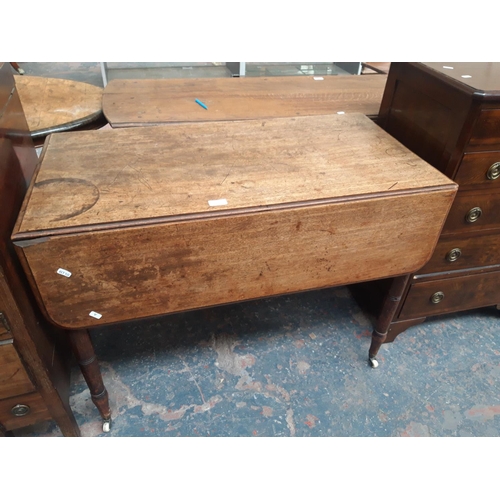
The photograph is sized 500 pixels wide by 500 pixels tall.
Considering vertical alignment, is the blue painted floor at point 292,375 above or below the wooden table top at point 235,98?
below

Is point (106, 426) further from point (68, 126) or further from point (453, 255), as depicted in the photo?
point (453, 255)

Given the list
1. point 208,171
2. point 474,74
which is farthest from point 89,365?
point 474,74

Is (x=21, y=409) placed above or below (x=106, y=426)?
above

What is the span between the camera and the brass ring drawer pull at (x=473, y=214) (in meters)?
1.33

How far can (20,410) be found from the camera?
3.55ft

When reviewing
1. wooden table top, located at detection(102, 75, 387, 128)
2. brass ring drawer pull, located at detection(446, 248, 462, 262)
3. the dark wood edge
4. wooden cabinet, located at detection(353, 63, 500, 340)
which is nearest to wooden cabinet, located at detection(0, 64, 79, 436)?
the dark wood edge

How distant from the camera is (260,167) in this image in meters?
1.12

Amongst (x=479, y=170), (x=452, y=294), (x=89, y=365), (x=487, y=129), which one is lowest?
(x=452, y=294)

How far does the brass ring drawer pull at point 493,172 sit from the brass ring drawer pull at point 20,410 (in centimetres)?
148

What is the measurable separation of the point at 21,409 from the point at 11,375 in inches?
5.7

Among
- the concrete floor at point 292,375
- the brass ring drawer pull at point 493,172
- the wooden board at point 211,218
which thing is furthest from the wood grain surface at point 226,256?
the concrete floor at point 292,375

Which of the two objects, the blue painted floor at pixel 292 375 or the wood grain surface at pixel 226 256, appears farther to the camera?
the blue painted floor at pixel 292 375

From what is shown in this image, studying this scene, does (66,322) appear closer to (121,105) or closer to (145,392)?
(145,392)

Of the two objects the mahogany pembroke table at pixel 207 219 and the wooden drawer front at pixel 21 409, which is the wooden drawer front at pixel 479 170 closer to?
the mahogany pembroke table at pixel 207 219
